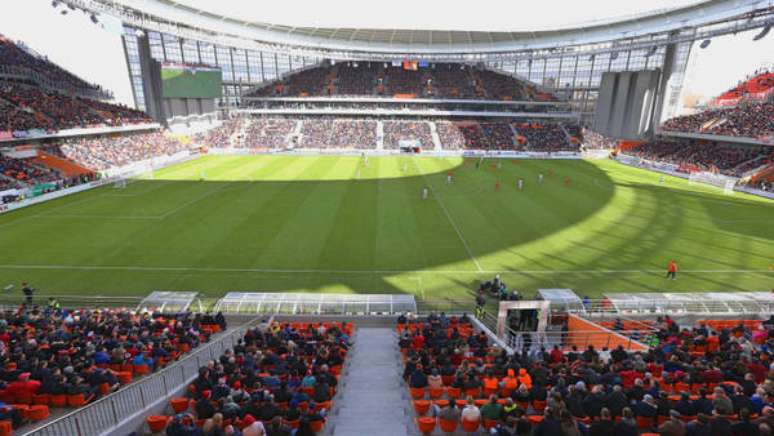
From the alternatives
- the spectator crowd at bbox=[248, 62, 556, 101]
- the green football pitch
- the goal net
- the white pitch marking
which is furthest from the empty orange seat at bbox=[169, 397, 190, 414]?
the spectator crowd at bbox=[248, 62, 556, 101]

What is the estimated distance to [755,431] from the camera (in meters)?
5.50

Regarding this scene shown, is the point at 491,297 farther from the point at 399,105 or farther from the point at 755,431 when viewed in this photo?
the point at 399,105

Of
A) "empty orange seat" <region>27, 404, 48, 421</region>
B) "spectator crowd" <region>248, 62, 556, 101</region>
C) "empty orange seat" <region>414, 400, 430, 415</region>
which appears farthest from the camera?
"spectator crowd" <region>248, 62, 556, 101</region>

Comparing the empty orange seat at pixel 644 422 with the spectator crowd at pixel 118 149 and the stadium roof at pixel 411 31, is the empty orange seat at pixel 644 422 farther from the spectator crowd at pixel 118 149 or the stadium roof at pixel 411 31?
the stadium roof at pixel 411 31

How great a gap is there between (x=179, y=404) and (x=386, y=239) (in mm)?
17110

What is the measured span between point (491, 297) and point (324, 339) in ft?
28.3

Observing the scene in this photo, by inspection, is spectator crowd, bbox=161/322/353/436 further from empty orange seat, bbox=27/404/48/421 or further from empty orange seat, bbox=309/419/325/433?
empty orange seat, bbox=27/404/48/421

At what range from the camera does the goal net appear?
3894cm

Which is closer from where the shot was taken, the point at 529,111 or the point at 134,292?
the point at 134,292

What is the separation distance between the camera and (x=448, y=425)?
22.7ft

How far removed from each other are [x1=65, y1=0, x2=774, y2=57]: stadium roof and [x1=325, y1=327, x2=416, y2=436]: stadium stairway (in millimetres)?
49235

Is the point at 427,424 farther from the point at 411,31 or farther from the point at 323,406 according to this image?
the point at 411,31

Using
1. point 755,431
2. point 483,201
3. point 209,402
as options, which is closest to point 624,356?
point 755,431

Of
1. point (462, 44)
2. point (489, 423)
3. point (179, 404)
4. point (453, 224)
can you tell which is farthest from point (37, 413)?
point (462, 44)
